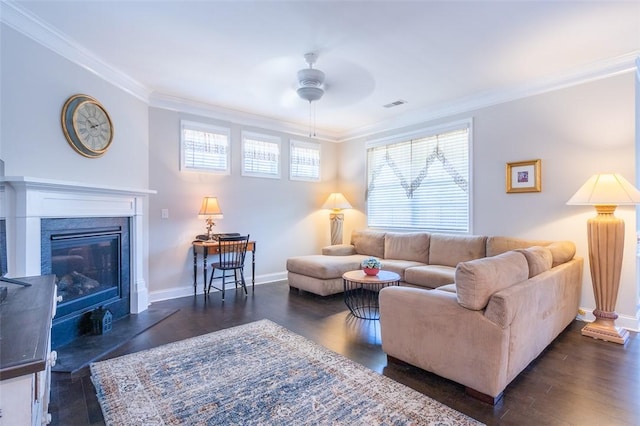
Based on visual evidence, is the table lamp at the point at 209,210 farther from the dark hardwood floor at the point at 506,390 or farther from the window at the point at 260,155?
the dark hardwood floor at the point at 506,390

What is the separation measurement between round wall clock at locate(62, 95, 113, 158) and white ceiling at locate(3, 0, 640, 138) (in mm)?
509

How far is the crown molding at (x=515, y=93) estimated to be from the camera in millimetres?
3215

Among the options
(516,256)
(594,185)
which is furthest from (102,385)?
(594,185)

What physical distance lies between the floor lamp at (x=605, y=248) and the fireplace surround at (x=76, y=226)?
4.69 m

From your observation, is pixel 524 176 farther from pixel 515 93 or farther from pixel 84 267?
pixel 84 267

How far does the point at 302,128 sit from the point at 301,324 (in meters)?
3.60

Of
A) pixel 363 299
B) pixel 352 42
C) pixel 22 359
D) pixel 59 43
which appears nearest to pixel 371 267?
pixel 363 299

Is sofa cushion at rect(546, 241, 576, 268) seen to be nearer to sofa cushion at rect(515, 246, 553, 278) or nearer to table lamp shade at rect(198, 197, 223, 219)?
sofa cushion at rect(515, 246, 553, 278)

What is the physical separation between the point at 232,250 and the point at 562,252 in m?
3.83

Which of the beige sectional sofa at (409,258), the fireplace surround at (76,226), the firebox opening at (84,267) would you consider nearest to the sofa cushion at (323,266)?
the beige sectional sofa at (409,258)

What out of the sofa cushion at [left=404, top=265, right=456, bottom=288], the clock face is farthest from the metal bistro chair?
the sofa cushion at [left=404, top=265, right=456, bottom=288]

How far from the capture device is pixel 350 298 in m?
4.38

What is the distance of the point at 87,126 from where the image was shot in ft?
10.3

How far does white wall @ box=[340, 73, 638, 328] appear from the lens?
323 centimetres
